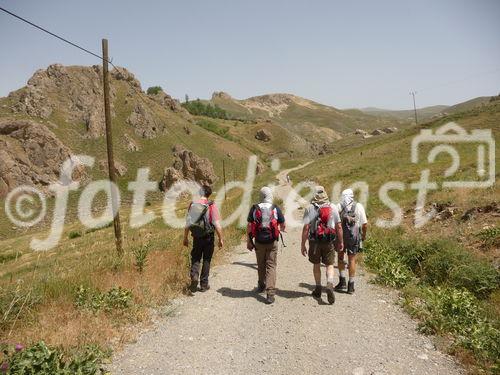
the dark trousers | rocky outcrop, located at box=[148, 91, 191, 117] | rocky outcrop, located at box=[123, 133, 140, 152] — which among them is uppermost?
rocky outcrop, located at box=[148, 91, 191, 117]

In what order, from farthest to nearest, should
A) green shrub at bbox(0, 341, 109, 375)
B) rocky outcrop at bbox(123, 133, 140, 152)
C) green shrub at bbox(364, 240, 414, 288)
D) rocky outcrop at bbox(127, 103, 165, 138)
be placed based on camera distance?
1. rocky outcrop at bbox(127, 103, 165, 138)
2. rocky outcrop at bbox(123, 133, 140, 152)
3. green shrub at bbox(364, 240, 414, 288)
4. green shrub at bbox(0, 341, 109, 375)

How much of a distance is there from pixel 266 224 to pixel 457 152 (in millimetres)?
41092

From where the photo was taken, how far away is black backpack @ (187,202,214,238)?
8.74 m

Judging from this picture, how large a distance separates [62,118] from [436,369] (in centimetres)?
10234

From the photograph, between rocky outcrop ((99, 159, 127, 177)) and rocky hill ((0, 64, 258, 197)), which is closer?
rocky hill ((0, 64, 258, 197))

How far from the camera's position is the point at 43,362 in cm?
479

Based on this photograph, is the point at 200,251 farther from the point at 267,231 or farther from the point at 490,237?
the point at 490,237

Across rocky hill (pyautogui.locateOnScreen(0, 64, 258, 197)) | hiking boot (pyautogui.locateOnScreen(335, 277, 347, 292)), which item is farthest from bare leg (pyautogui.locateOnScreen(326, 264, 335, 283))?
rocky hill (pyautogui.locateOnScreen(0, 64, 258, 197))

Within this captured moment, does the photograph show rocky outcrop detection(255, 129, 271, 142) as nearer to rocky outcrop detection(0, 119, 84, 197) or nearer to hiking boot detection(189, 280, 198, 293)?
rocky outcrop detection(0, 119, 84, 197)

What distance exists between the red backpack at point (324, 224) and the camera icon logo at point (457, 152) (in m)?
15.1

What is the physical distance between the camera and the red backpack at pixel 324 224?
8.27 metres

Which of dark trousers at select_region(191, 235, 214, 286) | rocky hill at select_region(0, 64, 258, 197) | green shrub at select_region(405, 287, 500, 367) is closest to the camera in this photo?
green shrub at select_region(405, 287, 500, 367)

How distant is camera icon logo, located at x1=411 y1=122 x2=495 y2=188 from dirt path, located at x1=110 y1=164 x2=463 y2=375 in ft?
51.2

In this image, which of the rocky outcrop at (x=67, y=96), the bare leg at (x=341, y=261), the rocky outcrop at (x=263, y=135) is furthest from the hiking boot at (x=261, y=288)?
the rocky outcrop at (x=263, y=135)
